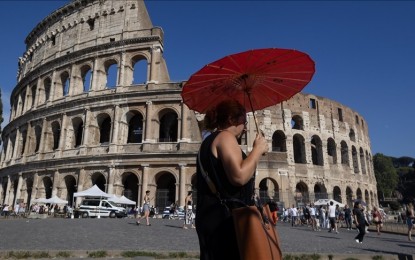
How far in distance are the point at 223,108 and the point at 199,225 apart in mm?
784

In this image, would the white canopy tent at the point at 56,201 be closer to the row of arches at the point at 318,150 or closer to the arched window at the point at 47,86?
the arched window at the point at 47,86

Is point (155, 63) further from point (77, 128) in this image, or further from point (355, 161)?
point (355, 161)

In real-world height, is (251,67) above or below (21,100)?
below

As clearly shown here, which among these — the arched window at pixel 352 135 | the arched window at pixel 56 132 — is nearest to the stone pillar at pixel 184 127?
the arched window at pixel 56 132

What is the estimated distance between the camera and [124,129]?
79.2ft

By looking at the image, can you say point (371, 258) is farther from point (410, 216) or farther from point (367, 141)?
point (367, 141)

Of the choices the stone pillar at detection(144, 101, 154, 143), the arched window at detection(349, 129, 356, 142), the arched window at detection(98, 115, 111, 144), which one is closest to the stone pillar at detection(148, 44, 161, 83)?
the stone pillar at detection(144, 101, 154, 143)

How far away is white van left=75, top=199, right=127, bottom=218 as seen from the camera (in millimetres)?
21281

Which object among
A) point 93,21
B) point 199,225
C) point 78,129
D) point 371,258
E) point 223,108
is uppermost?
point 93,21

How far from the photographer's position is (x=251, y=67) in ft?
8.50

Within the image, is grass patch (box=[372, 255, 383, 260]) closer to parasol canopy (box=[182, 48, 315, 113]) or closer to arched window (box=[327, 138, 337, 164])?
parasol canopy (box=[182, 48, 315, 113])

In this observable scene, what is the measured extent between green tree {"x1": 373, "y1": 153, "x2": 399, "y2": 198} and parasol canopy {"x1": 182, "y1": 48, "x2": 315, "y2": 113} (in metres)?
69.4

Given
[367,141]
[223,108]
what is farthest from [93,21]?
[367,141]

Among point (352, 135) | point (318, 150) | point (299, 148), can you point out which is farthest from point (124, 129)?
point (352, 135)
